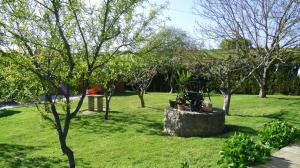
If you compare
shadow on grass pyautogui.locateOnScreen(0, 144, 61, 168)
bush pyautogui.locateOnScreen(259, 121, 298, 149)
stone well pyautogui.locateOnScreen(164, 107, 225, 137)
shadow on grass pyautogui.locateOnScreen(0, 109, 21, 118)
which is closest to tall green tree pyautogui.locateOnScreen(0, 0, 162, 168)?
shadow on grass pyautogui.locateOnScreen(0, 144, 61, 168)

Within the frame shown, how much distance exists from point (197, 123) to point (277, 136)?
3.08 meters

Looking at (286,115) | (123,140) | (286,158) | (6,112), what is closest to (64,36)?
(286,158)

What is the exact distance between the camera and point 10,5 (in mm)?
4785

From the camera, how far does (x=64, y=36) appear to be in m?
4.98

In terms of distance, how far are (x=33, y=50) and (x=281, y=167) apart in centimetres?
420

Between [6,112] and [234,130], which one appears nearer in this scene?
[234,130]

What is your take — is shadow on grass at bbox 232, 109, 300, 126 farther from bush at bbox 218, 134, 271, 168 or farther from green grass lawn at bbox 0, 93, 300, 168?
bush at bbox 218, 134, 271, 168

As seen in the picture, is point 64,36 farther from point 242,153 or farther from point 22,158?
point 22,158

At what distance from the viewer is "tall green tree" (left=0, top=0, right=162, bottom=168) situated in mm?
4855

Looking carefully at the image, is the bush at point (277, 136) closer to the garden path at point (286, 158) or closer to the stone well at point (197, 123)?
the garden path at point (286, 158)

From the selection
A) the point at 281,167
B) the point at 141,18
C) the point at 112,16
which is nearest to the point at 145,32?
the point at 141,18

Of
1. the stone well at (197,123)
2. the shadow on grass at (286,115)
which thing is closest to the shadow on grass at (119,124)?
the stone well at (197,123)

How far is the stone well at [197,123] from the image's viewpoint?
9531 mm

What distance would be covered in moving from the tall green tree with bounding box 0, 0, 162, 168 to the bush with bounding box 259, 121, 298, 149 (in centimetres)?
324
